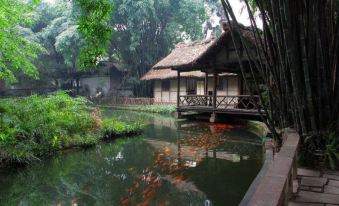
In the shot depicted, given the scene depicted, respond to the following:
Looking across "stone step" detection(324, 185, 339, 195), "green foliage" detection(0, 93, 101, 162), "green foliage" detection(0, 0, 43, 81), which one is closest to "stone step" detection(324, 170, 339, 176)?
"stone step" detection(324, 185, 339, 195)

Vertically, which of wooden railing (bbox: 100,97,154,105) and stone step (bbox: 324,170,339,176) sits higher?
wooden railing (bbox: 100,97,154,105)

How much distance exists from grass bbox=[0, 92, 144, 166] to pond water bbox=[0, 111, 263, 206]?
0.37 metres

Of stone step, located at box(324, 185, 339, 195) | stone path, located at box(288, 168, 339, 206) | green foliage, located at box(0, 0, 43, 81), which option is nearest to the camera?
stone path, located at box(288, 168, 339, 206)

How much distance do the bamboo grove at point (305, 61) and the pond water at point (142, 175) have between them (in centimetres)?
203

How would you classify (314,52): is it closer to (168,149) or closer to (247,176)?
(247,176)

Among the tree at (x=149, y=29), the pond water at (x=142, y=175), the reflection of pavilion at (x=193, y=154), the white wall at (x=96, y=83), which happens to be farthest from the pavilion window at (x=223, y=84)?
the white wall at (x=96, y=83)

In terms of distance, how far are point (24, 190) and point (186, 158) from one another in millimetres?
4084

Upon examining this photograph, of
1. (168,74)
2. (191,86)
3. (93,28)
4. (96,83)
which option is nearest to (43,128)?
(93,28)

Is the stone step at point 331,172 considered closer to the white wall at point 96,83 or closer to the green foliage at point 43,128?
the green foliage at point 43,128

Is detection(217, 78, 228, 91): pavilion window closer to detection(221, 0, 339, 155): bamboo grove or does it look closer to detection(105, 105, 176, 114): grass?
detection(105, 105, 176, 114): grass

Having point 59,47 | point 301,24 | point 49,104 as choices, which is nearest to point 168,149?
point 49,104

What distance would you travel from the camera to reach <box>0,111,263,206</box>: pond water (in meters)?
5.23

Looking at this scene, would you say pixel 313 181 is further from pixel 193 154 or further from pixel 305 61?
Result: pixel 193 154

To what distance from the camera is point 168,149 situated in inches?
363
